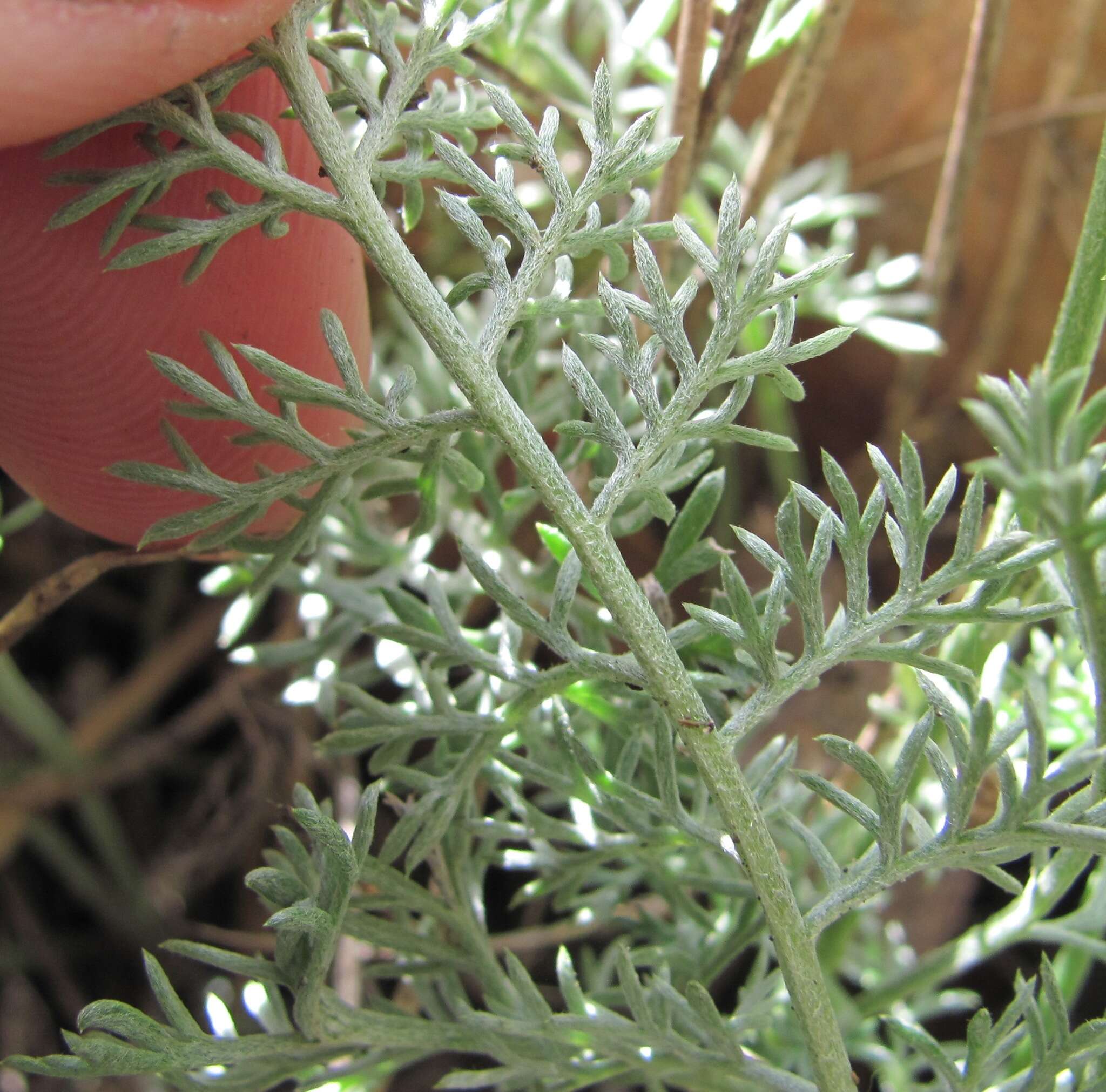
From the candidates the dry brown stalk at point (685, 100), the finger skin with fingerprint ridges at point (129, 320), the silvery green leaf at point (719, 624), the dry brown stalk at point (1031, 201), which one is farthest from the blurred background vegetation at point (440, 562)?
the silvery green leaf at point (719, 624)

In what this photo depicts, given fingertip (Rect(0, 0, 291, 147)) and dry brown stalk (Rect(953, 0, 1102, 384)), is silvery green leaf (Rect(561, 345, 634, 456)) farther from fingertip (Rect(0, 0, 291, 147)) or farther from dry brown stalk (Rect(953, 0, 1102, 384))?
dry brown stalk (Rect(953, 0, 1102, 384))

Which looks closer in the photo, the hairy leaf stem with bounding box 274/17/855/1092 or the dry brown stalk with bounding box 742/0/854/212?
the hairy leaf stem with bounding box 274/17/855/1092

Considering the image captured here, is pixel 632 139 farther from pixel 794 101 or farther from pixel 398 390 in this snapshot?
pixel 794 101

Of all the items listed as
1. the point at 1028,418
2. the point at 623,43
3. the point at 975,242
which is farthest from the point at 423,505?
the point at 975,242

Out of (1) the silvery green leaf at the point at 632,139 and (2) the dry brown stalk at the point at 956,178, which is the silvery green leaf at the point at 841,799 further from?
(2) the dry brown stalk at the point at 956,178

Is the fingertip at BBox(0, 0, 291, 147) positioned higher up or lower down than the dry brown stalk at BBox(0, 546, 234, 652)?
higher up

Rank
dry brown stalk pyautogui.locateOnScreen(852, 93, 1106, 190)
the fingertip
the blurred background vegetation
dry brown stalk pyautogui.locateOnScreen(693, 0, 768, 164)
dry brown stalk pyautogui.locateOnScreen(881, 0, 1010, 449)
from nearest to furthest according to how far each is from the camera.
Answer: the fingertip < dry brown stalk pyautogui.locateOnScreen(693, 0, 768, 164) < dry brown stalk pyautogui.locateOnScreen(881, 0, 1010, 449) < the blurred background vegetation < dry brown stalk pyautogui.locateOnScreen(852, 93, 1106, 190)

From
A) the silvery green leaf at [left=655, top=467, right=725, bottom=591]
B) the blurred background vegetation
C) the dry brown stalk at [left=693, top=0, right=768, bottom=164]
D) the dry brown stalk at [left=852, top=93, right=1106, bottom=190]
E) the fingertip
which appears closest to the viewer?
the fingertip

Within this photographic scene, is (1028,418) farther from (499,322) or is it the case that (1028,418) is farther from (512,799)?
(512,799)

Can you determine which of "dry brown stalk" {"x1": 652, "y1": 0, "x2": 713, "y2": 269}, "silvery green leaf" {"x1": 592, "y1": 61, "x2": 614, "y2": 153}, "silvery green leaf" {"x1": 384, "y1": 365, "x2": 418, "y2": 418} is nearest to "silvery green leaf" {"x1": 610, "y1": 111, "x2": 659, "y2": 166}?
"silvery green leaf" {"x1": 592, "y1": 61, "x2": 614, "y2": 153}
